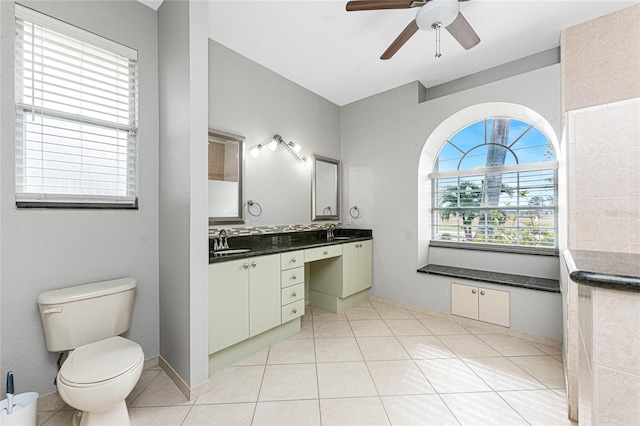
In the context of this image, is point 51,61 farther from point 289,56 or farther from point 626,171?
point 626,171

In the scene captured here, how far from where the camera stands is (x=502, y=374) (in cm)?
190

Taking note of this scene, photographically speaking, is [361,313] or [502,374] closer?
[502,374]

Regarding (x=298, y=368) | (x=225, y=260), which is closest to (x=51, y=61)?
(x=225, y=260)

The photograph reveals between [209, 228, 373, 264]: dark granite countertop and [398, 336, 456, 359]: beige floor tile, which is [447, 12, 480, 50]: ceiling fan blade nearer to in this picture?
[209, 228, 373, 264]: dark granite countertop

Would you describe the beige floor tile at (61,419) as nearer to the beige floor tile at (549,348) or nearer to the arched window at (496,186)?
the beige floor tile at (549,348)

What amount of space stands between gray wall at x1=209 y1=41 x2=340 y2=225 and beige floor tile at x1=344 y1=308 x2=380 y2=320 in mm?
1236

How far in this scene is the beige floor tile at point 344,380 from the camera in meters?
1.71

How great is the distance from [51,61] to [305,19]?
69.1 inches

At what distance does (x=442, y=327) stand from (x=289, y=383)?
5.68 feet

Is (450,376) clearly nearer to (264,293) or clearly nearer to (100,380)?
(264,293)

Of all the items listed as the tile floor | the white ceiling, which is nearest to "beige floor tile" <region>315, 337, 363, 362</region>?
the tile floor

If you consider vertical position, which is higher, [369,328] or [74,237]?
[74,237]

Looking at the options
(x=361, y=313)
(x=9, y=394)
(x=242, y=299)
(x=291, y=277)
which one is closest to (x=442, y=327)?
(x=361, y=313)

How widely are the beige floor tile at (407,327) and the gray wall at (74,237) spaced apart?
7.10 feet
